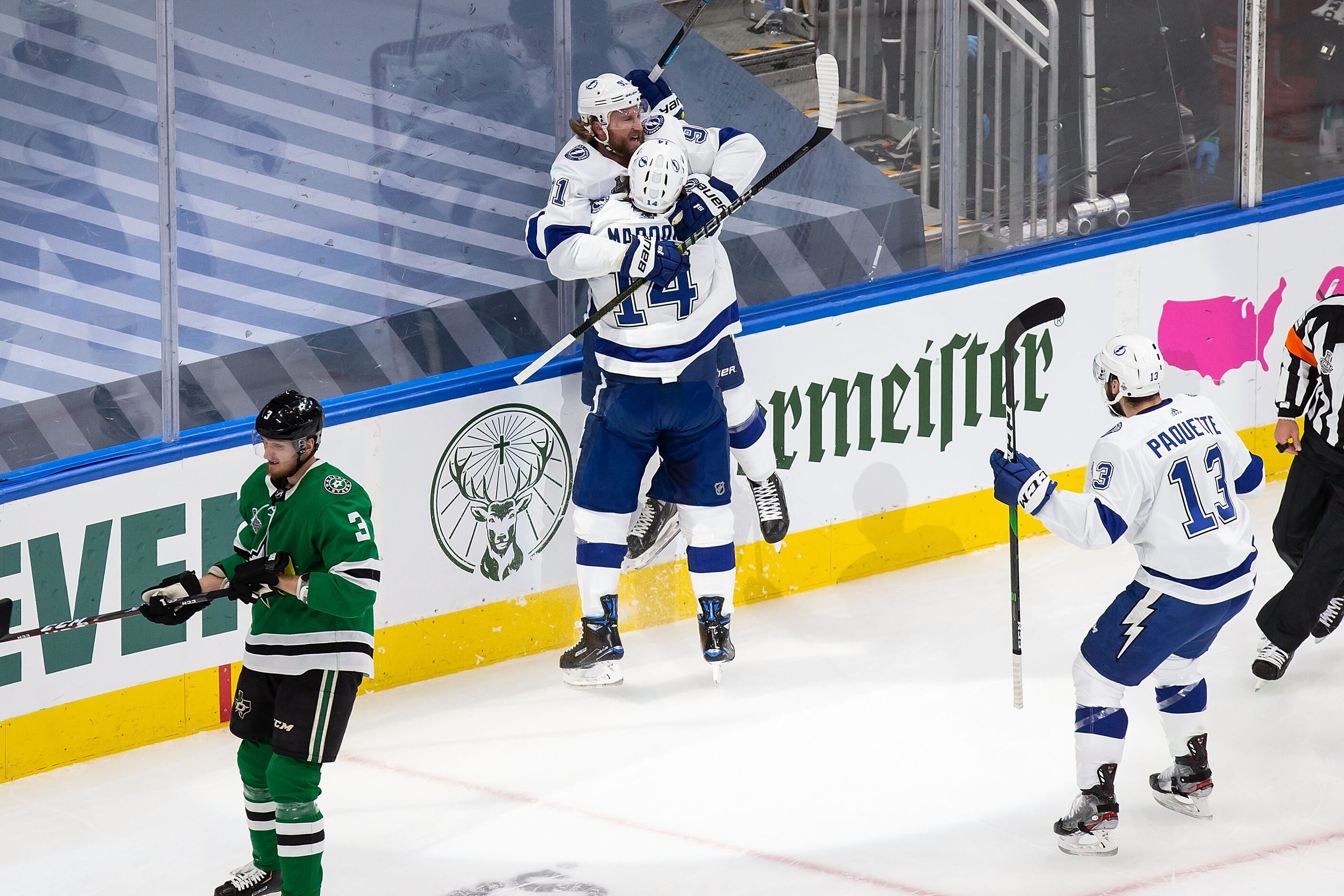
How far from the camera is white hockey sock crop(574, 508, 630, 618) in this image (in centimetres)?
582

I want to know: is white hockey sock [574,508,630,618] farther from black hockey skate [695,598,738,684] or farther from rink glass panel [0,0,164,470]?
rink glass panel [0,0,164,470]

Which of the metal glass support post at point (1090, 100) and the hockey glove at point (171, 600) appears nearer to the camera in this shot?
the hockey glove at point (171, 600)

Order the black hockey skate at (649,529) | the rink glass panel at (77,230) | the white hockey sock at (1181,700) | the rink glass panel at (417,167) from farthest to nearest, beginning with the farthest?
1. the black hockey skate at (649,529)
2. the rink glass panel at (417,167)
3. the rink glass panel at (77,230)
4. the white hockey sock at (1181,700)

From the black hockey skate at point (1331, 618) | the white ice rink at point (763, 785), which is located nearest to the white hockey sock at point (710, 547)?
the white ice rink at point (763, 785)

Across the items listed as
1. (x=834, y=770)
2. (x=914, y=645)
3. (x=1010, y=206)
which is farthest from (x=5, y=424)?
(x=1010, y=206)

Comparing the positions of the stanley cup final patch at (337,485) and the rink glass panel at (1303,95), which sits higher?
the rink glass panel at (1303,95)

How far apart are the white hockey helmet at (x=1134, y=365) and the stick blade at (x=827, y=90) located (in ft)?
4.95

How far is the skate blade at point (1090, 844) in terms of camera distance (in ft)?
15.4

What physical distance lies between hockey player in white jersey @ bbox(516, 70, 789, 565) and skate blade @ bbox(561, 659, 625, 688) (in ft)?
1.33

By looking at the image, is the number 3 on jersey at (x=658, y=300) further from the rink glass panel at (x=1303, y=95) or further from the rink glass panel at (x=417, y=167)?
the rink glass panel at (x=1303, y=95)

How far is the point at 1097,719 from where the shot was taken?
15.2 ft

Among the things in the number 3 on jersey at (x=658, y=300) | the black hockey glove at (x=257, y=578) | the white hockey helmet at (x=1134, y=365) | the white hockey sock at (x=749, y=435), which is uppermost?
the number 3 on jersey at (x=658, y=300)

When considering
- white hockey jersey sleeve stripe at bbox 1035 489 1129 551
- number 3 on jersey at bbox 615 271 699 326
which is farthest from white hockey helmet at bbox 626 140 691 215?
white hockey jersey sleeve stripe at bbox 1035 489 1129 551

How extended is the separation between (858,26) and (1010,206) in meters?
0.83
